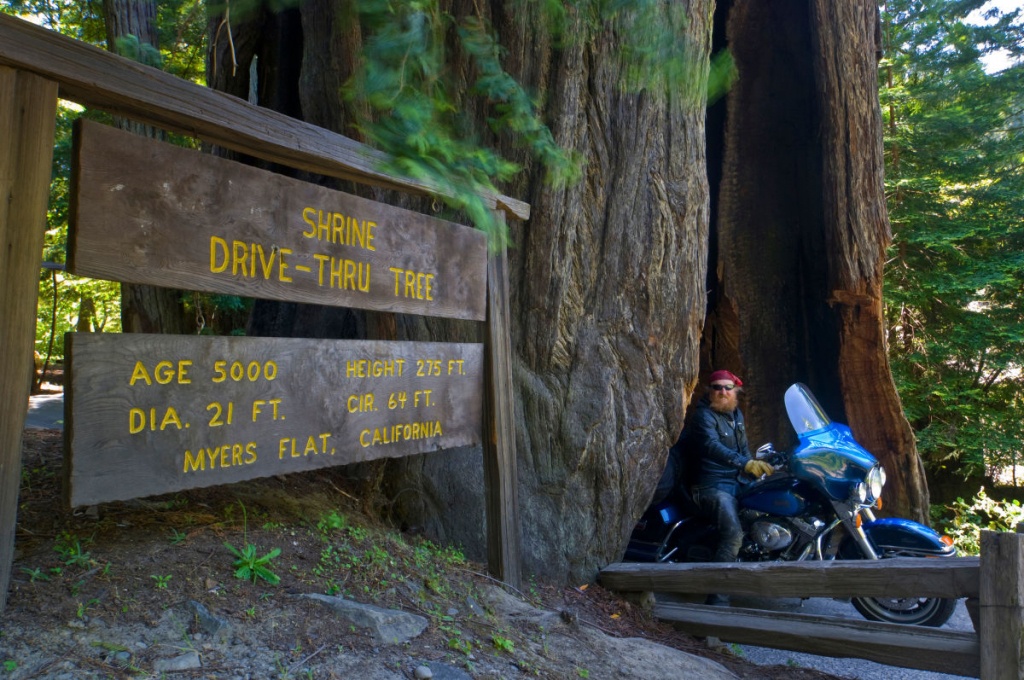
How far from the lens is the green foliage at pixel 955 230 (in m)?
12.4

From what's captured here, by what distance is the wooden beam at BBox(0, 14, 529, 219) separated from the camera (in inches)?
88.0

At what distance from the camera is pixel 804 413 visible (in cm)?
575

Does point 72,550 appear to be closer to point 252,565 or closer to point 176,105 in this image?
point 252,565

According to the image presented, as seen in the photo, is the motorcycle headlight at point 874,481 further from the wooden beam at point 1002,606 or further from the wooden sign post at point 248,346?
the wooden sign post at point 248,346

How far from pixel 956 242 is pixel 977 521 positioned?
488 cm

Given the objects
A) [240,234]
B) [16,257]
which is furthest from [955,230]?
[16,257]

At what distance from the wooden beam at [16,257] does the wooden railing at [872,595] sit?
3793 millimetres

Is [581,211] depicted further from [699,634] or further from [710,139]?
[710,139]

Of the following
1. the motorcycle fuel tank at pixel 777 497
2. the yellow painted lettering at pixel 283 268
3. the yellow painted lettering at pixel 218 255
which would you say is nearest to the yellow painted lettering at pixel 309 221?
the yellow painted lettering at pixel 283 268

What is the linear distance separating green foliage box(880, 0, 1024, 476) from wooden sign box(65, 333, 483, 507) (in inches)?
451

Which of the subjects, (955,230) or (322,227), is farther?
(955,230)

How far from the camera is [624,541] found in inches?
210

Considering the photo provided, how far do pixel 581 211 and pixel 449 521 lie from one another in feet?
7.27

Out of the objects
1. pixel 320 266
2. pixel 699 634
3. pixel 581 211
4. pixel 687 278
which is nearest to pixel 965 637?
pixel 699 634
